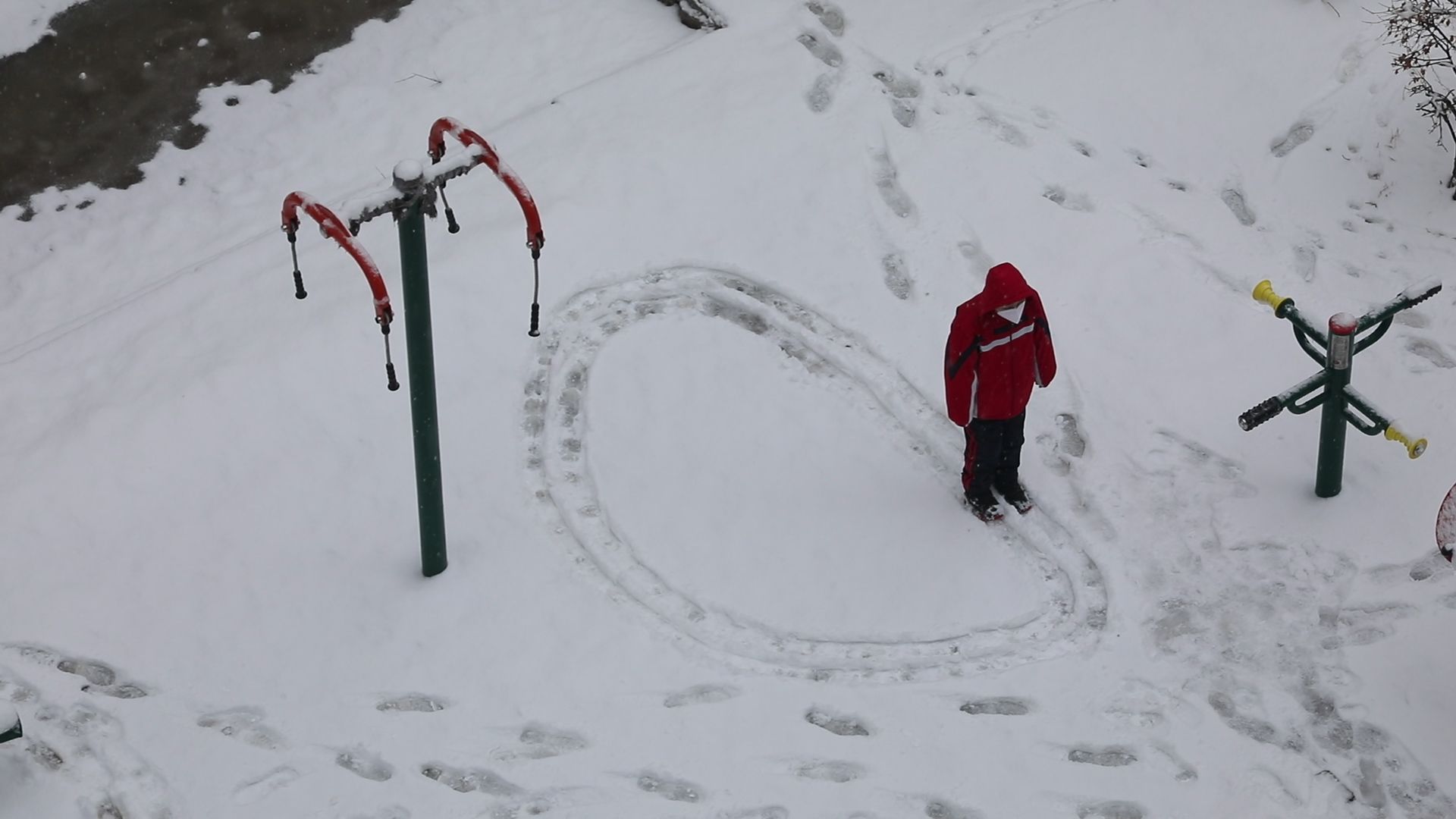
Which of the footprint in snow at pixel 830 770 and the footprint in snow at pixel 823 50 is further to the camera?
the footprint in snow at pixel 823 50

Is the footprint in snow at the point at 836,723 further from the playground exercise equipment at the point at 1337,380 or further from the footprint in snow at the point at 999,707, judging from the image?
the playground exercise equipment at the point at 1337,380

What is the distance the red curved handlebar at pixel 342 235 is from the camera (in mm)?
4617

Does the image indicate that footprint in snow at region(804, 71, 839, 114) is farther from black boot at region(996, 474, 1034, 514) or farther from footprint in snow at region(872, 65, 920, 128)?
black boot at region(996, 474, 1034, 514)

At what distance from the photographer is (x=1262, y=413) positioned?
538 centimetres

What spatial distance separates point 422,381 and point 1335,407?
343 cm

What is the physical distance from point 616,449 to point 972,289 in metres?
1.92

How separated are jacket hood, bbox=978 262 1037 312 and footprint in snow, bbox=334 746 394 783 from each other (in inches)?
108

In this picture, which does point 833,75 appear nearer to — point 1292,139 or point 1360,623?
point 1292,139

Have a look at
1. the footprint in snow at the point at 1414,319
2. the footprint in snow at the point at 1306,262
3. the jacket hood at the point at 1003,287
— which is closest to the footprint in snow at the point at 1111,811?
the jacket hood at the point at 1003,287

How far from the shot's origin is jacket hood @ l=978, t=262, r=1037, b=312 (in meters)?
5.49

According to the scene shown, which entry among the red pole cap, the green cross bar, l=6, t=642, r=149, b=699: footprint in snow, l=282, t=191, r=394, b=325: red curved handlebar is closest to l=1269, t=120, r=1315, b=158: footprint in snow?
Answer: the red pole cap

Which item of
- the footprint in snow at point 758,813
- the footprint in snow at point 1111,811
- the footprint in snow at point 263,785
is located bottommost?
the footprint in snow at point 263,785

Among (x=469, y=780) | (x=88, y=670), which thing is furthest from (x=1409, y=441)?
(x=88, y=670)

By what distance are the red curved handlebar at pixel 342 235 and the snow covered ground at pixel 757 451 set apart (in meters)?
1.47
